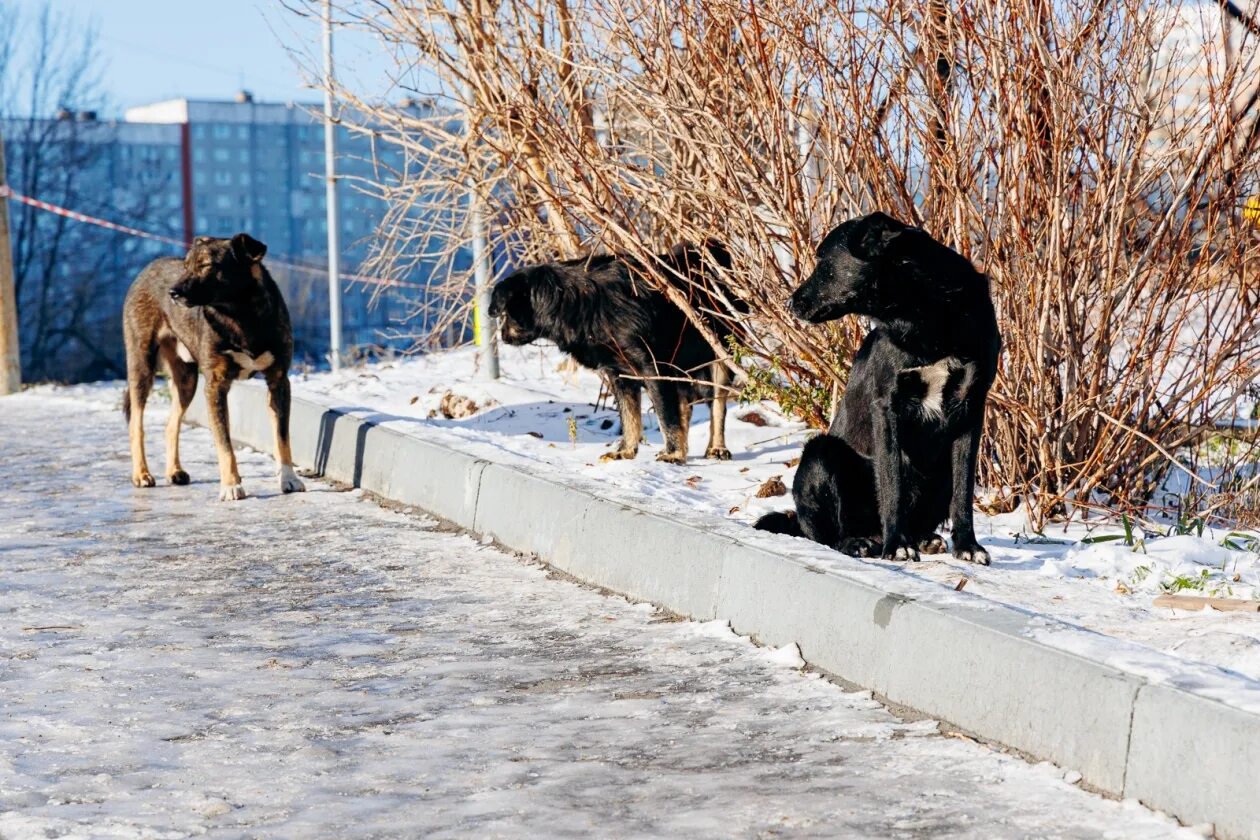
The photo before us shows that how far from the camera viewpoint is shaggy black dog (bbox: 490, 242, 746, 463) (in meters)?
9.43

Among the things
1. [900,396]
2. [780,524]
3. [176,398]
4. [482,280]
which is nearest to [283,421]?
[176,398]

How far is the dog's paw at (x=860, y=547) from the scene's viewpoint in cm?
621

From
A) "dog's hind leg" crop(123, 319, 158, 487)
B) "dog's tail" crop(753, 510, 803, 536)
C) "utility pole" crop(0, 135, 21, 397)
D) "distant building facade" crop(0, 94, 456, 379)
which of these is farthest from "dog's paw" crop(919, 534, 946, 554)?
"distant building facade" crop(0, 94, 456, 379)

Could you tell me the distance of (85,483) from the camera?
10.3 m

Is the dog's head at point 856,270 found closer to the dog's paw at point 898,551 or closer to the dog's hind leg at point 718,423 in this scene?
the dog's paw at point 898,551

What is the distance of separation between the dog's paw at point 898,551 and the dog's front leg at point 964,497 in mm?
187

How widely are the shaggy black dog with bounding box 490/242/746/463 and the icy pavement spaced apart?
2.22m

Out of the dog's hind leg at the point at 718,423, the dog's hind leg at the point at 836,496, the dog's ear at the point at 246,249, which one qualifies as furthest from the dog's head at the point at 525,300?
the dog's hind leg at the point at 836,496

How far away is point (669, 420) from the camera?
934cm

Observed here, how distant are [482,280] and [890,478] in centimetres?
616

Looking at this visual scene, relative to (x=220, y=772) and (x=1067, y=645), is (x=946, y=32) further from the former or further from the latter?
(x=220, y=772)

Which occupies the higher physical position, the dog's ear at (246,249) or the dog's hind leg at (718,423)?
the dog's ear at (246,249)

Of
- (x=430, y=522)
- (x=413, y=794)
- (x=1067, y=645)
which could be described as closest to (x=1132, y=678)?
(x=1067, y=645)

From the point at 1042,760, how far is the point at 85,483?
25.4ft
